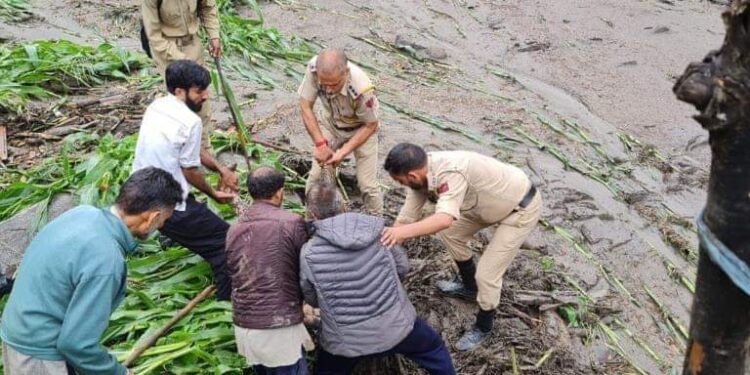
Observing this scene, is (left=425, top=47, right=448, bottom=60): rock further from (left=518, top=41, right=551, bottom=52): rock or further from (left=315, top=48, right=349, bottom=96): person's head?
(left=315, top=48, right=349, bottom=96): person's head

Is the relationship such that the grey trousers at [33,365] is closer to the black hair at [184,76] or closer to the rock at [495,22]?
the black hair at [184,76]

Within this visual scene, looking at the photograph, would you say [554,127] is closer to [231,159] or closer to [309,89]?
[309,89]

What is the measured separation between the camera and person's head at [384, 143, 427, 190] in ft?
11.4

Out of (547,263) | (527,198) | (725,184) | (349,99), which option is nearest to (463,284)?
(547,263)

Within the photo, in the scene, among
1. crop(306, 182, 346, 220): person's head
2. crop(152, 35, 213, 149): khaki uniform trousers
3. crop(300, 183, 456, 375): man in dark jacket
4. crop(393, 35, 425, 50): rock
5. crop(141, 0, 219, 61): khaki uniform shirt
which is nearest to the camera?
crop(300, 183, 456, 375): man in dark jacket

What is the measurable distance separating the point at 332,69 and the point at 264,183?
1.28 meters

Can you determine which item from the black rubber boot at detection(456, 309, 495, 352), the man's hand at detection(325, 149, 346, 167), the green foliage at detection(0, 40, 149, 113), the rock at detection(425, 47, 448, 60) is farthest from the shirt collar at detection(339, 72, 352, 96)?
the rock at detection(425, 47, 448, 60)

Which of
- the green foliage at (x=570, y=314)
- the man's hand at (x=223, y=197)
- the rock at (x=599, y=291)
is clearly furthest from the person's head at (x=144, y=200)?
the rock at (x=599, y=291)

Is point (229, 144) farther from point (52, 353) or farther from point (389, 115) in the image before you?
point (52, 353)

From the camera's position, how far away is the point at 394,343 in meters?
3.21

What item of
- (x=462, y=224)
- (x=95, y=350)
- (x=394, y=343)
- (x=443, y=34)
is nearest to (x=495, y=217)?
(x=462, y=224)

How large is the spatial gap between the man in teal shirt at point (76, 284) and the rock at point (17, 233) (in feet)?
6.60

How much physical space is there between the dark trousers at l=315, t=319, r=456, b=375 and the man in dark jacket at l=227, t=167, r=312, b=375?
0.21 meters

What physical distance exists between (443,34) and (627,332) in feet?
18.9
